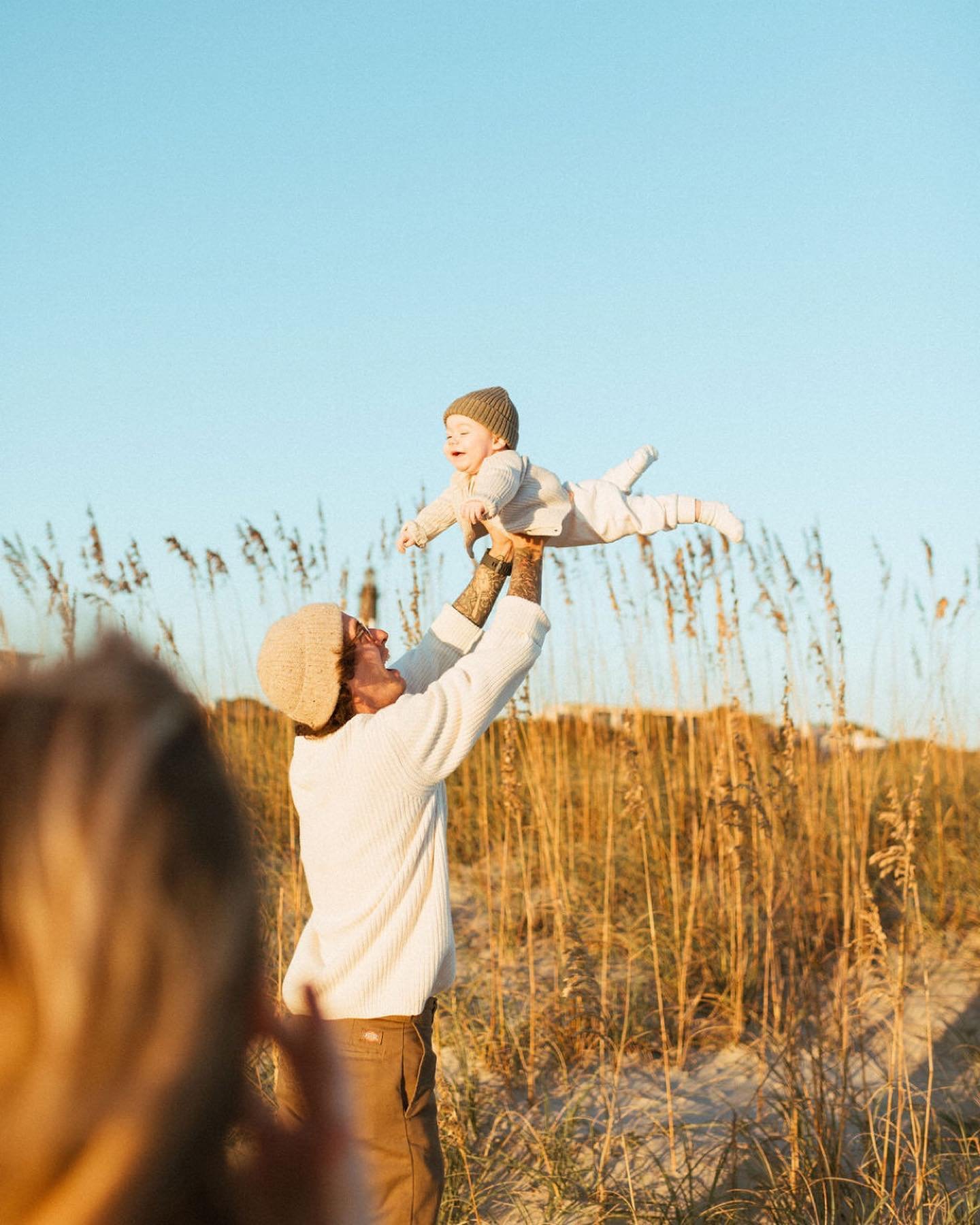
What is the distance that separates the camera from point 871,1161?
9.76ft

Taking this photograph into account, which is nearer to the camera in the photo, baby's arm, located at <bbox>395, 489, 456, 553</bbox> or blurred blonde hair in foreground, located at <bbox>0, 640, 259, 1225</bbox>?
blurred blonde hair in foreground, located at <bbox>0, 640, 259, 1225</bbox>

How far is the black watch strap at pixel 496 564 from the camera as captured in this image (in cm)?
274

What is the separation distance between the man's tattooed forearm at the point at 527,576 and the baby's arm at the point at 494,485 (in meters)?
0.12

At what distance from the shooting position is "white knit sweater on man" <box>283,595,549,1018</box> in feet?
7.41

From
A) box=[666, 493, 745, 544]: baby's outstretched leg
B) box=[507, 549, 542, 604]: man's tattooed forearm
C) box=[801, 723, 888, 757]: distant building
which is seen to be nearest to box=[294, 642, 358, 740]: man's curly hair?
box=[507, 549, 542, 604]: man's tattooed forearm

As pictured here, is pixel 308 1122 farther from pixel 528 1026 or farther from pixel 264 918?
pixel 528 1026

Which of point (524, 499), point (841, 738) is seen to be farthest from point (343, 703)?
point (841, 738)

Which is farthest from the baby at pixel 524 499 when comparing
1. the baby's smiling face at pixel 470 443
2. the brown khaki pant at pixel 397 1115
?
the brown khaki pant at pixel 397 1115

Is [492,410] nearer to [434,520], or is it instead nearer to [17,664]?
[434,520]

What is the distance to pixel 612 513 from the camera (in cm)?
288

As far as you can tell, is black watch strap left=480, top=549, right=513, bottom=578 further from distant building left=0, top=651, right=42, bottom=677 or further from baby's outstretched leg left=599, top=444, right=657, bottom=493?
distant building left=0, top=651, right=42, bottom=677

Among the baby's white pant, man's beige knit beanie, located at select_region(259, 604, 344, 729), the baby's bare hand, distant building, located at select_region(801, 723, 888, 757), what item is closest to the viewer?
man's beige knit beanie, located at select_region(259, 604, 344, 729)

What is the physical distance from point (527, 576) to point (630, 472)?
62 centimetres

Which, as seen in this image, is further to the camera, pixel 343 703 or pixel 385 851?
pixel 343 703
